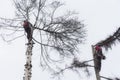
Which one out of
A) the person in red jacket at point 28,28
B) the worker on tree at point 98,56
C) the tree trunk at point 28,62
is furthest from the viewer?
the person in red jacket at point 28,28

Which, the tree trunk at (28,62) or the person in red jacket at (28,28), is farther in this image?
the person in red jacket at (28,28)

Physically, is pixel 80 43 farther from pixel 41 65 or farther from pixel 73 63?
pixel 41 65

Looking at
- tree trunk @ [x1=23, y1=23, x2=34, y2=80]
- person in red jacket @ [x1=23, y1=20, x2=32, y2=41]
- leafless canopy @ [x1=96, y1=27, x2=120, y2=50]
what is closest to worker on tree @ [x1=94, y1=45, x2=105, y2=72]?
leafless canopy @ [x1=96, y1=27, x2=120, y2=50]

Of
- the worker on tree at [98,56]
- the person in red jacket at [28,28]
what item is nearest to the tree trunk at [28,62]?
the person in red jacket at [28,28]

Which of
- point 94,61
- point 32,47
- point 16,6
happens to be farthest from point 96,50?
point 16,6

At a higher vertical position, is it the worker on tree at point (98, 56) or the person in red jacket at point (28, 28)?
the person in red jacket at point (28, 28)

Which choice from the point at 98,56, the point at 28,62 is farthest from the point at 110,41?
the point at 28,62

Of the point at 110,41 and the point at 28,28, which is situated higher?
the point at 28,28

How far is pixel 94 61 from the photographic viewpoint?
30.0 ft

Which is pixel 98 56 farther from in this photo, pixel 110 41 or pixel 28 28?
pixel 28 28

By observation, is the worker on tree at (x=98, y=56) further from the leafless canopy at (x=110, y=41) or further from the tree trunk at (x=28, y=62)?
the tree trunk at (x=28, y=62)

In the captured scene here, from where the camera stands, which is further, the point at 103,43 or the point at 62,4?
the point at 62,4

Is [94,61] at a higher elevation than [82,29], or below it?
below

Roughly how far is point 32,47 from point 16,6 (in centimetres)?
156
